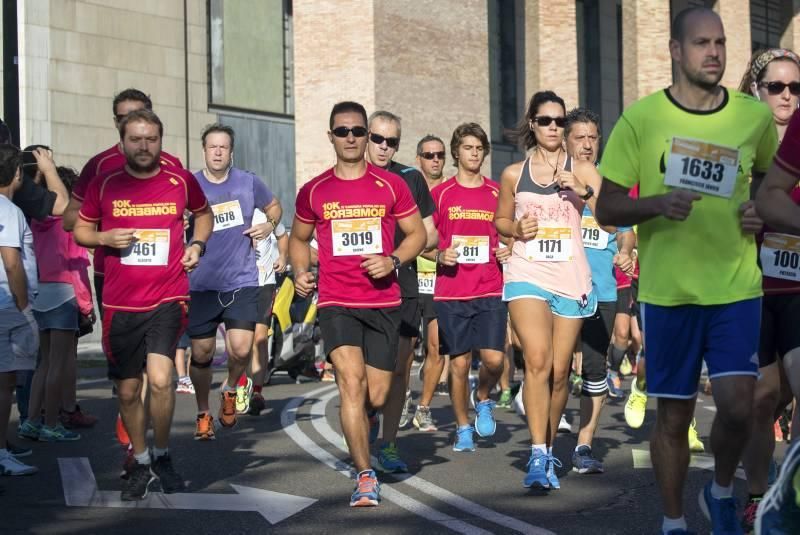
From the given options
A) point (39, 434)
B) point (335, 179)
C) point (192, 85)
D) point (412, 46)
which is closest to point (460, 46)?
point (412, 46)

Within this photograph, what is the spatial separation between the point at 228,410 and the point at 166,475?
2.92 meters

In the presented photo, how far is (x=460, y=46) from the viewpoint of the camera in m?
23.0

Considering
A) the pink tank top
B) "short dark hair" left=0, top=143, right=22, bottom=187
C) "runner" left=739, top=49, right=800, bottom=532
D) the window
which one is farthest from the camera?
the window

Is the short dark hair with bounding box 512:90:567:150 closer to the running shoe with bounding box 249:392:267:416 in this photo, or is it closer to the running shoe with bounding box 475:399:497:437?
the running shoe with bounding box 475:399:497:437

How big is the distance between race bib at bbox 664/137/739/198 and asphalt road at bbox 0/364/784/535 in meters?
1.62

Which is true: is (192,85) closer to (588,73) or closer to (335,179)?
(588,73)

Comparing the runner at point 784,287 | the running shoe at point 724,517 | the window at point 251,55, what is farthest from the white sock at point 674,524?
the window at point 251,55

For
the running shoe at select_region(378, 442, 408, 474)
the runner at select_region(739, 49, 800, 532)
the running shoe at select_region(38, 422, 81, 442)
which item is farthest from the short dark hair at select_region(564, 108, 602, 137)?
the running shoe at select_region(38, 422, 81, 442)

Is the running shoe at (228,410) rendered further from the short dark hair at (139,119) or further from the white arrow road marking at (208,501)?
the short dark hair at (139,119)

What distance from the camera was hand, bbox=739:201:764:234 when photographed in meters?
5.85

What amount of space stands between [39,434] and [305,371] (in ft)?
21.7

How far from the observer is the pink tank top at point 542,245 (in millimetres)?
8414

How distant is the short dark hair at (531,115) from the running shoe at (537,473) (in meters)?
1.95

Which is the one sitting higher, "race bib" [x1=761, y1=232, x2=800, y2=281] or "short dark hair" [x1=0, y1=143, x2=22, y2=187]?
"short dark hair" [x1=0, y1=143, x2=22, y2=187]
